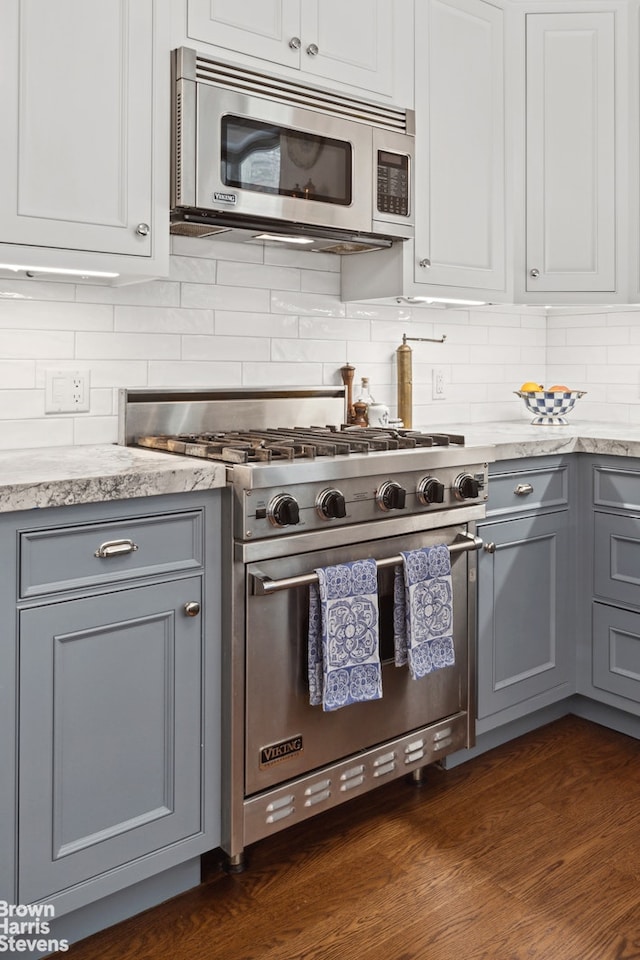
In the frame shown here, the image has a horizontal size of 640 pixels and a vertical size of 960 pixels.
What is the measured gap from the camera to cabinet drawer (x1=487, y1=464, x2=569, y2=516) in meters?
2.41

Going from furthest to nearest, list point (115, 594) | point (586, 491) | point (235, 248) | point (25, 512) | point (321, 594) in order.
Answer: point (586, 491) → point (235, 248) → point (321, 594) → point (115, 594) → point (25, 512)

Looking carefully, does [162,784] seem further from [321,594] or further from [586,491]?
[586,491]

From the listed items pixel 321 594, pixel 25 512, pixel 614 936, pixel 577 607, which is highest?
pixel 25 512

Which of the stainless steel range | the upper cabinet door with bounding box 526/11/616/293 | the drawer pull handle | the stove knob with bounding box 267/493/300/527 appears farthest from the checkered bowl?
the drawer pull handle

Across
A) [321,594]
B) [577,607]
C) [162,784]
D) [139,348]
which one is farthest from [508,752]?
[139,348]

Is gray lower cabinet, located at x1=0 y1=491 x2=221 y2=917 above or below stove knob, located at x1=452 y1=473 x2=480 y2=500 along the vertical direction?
below

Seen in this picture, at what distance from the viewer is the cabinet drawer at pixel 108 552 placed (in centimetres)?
151

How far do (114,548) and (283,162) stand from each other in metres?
1.18

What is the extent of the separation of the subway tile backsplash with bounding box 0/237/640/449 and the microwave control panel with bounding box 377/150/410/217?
0.24m

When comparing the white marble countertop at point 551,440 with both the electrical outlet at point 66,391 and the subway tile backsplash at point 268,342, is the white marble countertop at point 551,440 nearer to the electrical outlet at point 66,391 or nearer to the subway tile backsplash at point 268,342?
the subway tile backsplash at point 268,342

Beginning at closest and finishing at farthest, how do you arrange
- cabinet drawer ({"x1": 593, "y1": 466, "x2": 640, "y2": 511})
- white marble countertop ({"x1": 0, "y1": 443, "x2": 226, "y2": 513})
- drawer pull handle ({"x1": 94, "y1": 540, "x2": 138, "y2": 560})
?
white marble countertop ({"x1": 0, "y1": 443, "x2": 226, "y2": 513}) < drawer pull handle ({"x1": 94, "y1": 540, "x2": 138, "y2": 560}) < cabinet drawer ({"x1": 593, "y1": 466, "x2": 640, "y2": 511})

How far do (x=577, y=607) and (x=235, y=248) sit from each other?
165 centimetres

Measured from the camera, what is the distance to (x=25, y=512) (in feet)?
4.87

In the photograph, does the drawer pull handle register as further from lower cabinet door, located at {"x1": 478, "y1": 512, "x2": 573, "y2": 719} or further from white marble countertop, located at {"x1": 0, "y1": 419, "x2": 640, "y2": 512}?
lower cabinet door, located at {"x1": 478, "y1": 512, "x2": 573, "y2": 719}
